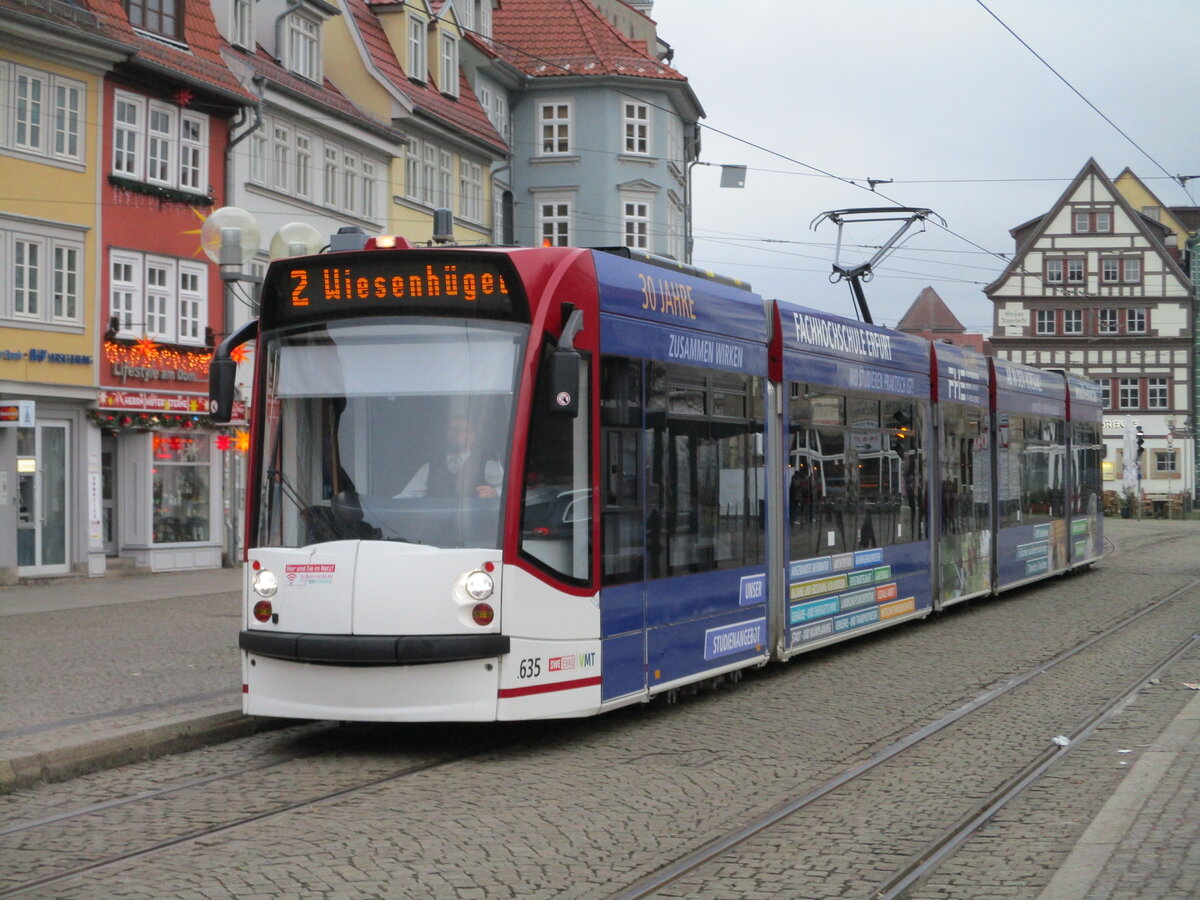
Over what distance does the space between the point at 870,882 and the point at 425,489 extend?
3966 mm

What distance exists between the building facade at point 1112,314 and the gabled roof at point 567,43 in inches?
1298

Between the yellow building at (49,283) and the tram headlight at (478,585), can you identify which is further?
the yellow building at (49,283)

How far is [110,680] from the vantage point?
13.3m

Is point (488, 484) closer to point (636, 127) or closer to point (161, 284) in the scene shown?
point (161, 284)

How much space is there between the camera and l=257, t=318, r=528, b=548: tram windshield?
9.73m

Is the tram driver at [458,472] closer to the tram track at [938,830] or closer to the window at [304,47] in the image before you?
the tram track at [938,830]

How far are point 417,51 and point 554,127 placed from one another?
8089 mm

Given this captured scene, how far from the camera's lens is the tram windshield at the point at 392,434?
383 inches

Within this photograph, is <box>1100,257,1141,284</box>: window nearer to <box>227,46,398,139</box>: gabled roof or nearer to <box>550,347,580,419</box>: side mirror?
<box>227,46,398,139</box>: gabled roof

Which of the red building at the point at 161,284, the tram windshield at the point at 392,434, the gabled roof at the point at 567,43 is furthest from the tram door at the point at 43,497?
the gabled roof at the point at 567,43

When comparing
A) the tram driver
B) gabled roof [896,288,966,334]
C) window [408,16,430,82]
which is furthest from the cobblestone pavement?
gabled roof [896,288,966,334]

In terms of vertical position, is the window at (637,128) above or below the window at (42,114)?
above

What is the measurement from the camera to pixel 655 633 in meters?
11.1

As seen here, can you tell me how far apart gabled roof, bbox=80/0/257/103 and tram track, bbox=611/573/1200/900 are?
65.4 feet
